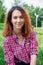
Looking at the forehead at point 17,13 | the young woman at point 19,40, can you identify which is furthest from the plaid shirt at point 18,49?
the forehead at point 17,13

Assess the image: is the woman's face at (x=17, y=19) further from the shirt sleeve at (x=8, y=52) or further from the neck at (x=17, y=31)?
the shirt sleeve at (x=8, y=52)

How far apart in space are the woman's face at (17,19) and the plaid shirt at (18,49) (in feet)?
0.31

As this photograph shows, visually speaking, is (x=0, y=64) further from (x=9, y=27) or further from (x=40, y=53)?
(x=9, y=27)

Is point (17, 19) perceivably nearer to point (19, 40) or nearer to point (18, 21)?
point (18, 21)

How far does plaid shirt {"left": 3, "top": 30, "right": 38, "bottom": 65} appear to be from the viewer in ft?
7.15

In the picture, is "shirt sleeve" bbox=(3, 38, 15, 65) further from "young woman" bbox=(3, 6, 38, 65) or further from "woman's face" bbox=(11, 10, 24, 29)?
"woman's face" bbox=(11, 10, 24, 29)

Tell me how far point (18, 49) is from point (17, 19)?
24cm

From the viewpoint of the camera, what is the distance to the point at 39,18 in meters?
7.55

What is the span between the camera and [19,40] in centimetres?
222

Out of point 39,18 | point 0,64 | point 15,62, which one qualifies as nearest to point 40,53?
point 0,64

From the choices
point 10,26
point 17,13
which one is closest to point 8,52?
point 10,26

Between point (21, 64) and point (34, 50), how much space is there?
152 mm

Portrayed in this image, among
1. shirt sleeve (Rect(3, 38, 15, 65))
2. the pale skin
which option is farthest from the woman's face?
shirt sleeve (Rect(3, 38, 15, 65))

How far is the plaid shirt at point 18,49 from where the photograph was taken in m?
2.18
